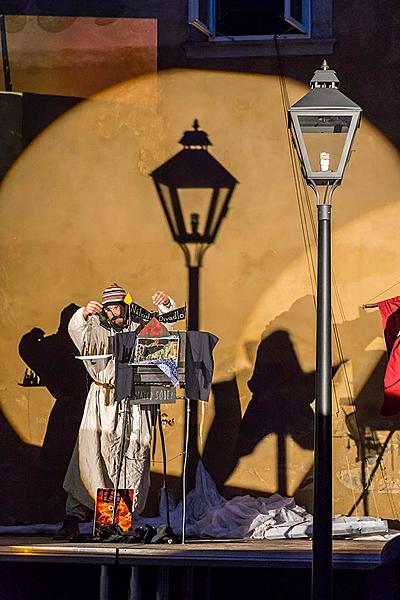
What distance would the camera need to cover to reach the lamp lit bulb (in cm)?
679

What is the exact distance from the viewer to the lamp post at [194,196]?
10.8m

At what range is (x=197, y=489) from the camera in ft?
34.2

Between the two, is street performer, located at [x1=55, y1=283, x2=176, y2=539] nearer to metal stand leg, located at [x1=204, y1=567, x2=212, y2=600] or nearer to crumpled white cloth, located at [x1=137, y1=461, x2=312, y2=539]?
crumpled white cloth, located at [x1=137, y1=461, x2=312, y2=539]

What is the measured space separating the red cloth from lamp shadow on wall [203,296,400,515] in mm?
356

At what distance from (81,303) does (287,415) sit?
2.00 metres

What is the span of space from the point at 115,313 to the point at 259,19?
3135 mm

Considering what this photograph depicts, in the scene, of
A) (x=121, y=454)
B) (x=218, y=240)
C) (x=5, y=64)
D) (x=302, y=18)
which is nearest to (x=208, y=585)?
(x=121, y=454)

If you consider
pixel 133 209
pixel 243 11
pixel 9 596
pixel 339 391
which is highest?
pixel 243 11

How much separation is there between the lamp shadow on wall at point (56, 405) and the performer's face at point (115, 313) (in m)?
1.31

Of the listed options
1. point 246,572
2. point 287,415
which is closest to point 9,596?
point 246,572

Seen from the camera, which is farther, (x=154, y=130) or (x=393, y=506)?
(x=154, y=130)

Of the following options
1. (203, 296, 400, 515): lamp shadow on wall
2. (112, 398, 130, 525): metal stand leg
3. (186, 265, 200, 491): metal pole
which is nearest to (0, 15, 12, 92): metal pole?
(186, 265, 200, 491): metal pole

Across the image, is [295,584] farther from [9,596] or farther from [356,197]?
[356,197]

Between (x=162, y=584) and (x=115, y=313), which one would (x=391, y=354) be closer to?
(x=115, y=313)
